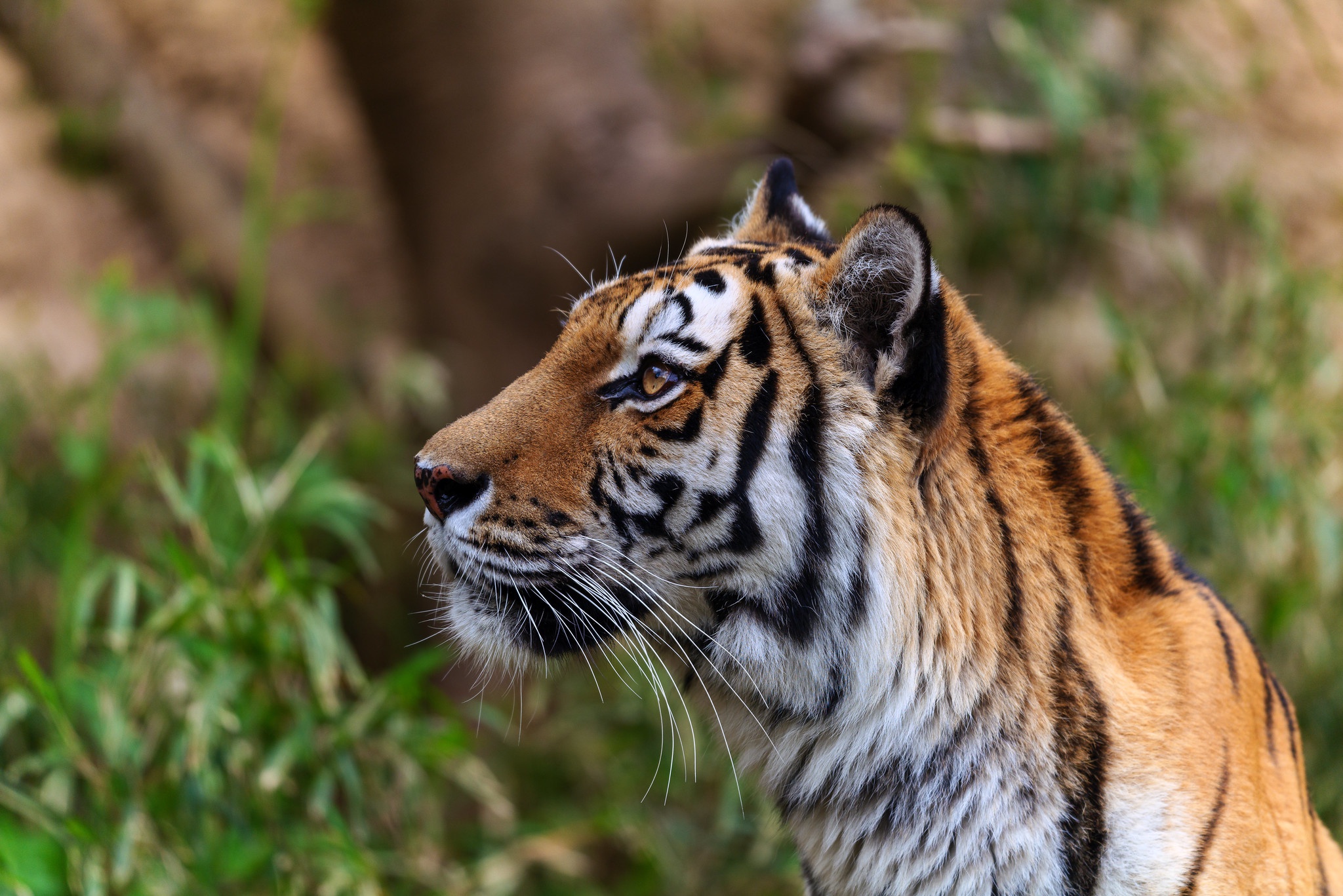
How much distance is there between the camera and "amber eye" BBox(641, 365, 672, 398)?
1.38m

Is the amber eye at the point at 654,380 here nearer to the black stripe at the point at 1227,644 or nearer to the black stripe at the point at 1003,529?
the black stripe at the point at 1003,529

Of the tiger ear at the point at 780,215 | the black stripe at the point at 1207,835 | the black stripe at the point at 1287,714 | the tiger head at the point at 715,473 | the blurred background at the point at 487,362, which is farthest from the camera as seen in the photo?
the blurred background at the point at 487,362

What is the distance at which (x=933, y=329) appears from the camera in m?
1.26

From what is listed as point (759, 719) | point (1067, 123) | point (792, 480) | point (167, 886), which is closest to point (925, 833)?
point (759, 719)

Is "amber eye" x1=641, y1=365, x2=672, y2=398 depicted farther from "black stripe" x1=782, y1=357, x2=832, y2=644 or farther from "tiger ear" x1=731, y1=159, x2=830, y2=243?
"tiger ear" x1=731, y1=159, x2=830, y2=243

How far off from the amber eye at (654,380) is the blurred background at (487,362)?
0.65 meters

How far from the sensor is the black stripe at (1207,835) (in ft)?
4.00

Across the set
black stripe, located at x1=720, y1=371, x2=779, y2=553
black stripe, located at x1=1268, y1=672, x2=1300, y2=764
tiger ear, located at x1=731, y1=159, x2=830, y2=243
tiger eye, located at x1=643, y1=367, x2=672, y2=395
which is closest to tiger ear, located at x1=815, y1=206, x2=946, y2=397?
black stripe, located at x1=720, y1=371, x2=779, y2=553

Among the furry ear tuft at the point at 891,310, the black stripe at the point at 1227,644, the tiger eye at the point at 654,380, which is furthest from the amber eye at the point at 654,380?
the black stripe at the point at 1227,644

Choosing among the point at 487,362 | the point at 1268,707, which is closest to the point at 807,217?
the point at 1268,707

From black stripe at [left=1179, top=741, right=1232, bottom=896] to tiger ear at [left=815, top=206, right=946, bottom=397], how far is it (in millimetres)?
598

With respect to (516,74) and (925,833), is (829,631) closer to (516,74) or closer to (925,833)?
(925,833)

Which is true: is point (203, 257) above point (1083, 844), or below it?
above

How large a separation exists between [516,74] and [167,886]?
8.68ft
